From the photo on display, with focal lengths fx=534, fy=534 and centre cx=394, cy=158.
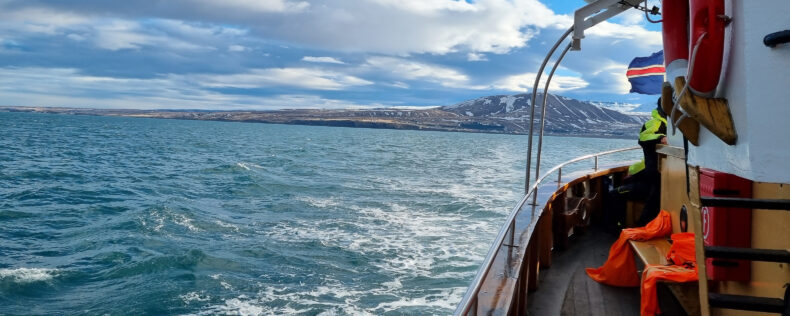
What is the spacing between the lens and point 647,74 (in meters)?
9.01

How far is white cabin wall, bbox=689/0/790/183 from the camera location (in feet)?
4.90

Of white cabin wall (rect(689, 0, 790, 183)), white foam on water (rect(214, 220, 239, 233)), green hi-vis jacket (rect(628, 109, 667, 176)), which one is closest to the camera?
white cabin wall (rect(689, 0, 790, 183))

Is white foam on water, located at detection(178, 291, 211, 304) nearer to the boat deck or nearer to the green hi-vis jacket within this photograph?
the boat deck

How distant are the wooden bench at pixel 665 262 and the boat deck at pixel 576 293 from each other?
39 cm

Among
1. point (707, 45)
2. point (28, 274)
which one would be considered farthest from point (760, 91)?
point (28, 274)

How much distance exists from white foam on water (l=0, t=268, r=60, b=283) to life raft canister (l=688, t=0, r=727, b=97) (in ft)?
34.5

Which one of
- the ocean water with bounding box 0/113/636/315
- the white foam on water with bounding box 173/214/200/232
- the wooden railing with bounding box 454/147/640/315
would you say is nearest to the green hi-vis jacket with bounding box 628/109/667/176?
the wooden railing with bounding box 454/147/640/315

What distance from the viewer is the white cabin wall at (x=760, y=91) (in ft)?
4.90

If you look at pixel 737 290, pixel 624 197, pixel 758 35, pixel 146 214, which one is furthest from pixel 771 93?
pixel 146 214

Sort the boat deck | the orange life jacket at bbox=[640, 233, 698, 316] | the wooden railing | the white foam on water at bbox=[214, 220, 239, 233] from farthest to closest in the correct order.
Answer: the white foam on water at bbox=[214, 220, 239, 233] → the boat deck → the orange life jacket at bbox=[640, 233, 698, 316] → the wooden railing

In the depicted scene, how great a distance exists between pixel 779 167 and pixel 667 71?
639 mm

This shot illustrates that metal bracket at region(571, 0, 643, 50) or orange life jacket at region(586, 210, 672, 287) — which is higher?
metal bracket at region(571, 0, 643, 50)

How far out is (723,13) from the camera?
1.73 meters

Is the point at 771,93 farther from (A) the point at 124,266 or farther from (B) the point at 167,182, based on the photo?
(B) the point at 167,182
